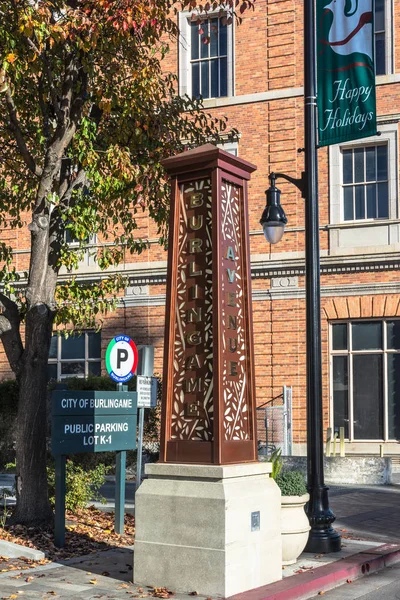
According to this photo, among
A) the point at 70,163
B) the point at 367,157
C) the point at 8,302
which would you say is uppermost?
the point at 367,157

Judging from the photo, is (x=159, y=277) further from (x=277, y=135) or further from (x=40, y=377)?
(x=40, y=377)

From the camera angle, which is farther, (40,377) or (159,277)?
(159,277)

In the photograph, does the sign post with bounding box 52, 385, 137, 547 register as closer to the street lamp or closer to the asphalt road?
the street lamp

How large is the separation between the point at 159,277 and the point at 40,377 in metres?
13.3

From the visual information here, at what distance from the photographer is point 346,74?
38.4ft

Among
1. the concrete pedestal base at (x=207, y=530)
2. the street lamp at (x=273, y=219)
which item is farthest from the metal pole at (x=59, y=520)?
the street lamp at (x=273, y=219)

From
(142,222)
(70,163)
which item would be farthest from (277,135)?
(70,163)

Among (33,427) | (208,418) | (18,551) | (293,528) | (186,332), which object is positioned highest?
(186,332)

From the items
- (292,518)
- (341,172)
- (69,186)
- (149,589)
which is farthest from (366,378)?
(149,589)

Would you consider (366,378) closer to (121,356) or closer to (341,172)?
(341,172)

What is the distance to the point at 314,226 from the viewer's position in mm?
11266

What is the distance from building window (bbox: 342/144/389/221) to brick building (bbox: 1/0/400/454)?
0.03 meters

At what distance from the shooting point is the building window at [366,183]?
23.1 m

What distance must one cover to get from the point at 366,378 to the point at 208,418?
14710 millimetres
